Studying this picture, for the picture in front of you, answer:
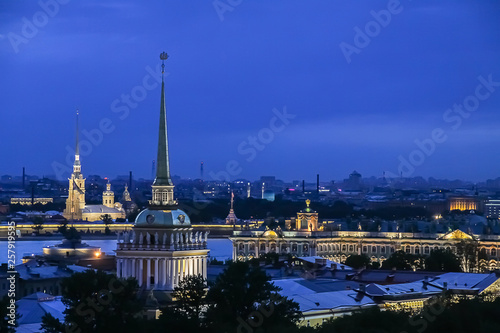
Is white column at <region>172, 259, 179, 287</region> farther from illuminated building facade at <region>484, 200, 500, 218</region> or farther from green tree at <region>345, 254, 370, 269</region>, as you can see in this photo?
illuminated building facade at <region>484, 200, 500, 218</region>

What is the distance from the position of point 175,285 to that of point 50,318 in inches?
222

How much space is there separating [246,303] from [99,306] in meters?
3.54

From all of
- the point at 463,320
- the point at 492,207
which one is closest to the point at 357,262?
the point at 463,320

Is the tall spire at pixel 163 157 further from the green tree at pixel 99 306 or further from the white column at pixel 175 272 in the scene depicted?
the green tree at pixel 99 306

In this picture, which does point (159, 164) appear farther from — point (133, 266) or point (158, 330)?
point (158, 330)

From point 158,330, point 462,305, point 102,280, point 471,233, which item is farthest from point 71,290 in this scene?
point 471,233

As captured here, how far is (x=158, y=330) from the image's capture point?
28.7 metres

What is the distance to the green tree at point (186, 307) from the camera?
29.2 m

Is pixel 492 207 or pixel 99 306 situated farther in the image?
pixel 492 207

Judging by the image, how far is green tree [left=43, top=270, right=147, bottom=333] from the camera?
28.9 metres

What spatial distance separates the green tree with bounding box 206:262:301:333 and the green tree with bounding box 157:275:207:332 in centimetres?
30

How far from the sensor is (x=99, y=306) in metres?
29.6

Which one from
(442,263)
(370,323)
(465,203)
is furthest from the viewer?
(465,203)

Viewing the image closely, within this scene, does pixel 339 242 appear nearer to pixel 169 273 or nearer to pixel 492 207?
pixel 169 273
